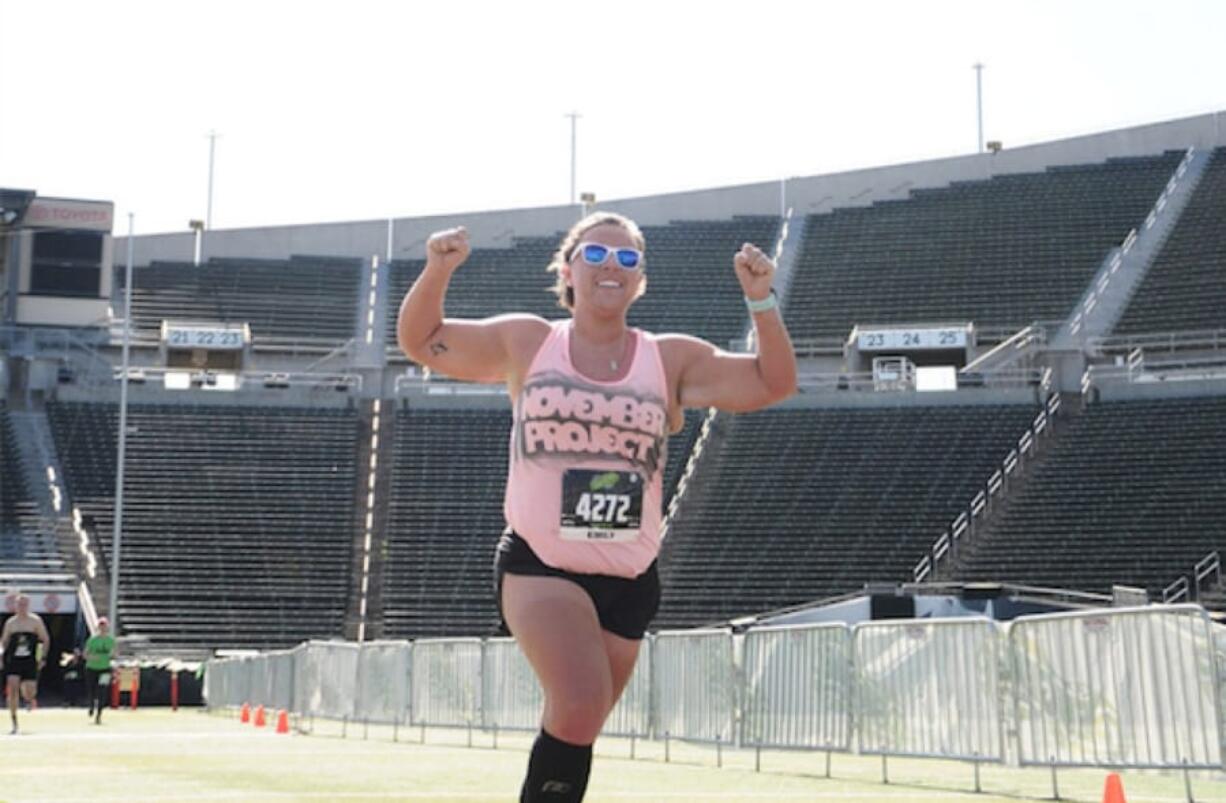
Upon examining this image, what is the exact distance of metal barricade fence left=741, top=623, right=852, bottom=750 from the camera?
48.1ft

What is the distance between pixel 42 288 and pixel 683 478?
1941 centimetres

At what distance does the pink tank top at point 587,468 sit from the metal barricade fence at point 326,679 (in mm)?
20467

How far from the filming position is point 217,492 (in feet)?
158

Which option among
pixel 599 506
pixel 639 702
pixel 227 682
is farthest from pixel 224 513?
pixel 599 506

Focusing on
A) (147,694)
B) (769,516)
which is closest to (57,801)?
(147,694)

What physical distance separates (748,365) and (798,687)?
9288mm

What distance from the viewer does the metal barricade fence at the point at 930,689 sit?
1288cm

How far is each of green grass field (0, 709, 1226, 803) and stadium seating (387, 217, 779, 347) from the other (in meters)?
35.6

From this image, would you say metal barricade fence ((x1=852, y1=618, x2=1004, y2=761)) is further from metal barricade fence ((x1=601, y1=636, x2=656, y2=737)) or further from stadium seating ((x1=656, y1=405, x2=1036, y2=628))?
stadium seating ((x1=656, y1=405, x2=1036, y2=628))

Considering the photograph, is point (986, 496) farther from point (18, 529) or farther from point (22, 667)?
point (22, 667)

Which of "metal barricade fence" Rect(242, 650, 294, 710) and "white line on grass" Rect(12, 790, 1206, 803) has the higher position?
"metal barricade fence" Rect(242, 650, 294, 710)

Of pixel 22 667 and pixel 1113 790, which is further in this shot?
pixel 22 667

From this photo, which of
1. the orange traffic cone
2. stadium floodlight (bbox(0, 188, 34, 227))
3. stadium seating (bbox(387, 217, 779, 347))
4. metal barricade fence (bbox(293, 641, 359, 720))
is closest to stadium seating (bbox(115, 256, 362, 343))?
stadium seating (bbox(387, 217, 779, 347))

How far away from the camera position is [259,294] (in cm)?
6059
